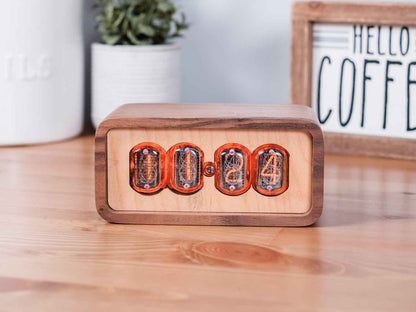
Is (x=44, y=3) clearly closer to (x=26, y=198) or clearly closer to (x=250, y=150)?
(x=26, y=198)

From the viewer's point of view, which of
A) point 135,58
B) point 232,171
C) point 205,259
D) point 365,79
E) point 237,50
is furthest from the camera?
point 237,50

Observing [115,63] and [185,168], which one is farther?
[115,63]

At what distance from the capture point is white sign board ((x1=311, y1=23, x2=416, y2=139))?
132 centimetres

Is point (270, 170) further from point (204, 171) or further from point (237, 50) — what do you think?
point (237, 50)

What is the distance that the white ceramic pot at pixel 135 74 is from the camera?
4.82ft

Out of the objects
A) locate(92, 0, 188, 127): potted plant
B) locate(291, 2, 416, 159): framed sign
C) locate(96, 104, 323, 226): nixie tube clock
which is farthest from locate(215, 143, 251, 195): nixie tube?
locate(92, 0, 188, 127): potted plant

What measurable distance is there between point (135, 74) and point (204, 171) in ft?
1.87

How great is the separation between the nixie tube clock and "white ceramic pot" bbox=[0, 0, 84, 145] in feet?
1.74

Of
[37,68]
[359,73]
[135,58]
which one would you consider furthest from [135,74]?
[359,73]

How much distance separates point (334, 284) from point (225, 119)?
0.27 meters

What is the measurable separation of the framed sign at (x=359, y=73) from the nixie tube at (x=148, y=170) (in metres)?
0.49

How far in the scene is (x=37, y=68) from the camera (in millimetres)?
1435

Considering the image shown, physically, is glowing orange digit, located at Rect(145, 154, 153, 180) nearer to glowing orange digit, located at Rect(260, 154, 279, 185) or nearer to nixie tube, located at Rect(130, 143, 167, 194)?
nixie tube, located at Rect(130, 143, 167, 194)

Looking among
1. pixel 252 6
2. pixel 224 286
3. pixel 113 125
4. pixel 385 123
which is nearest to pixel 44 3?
pixel 252 6
